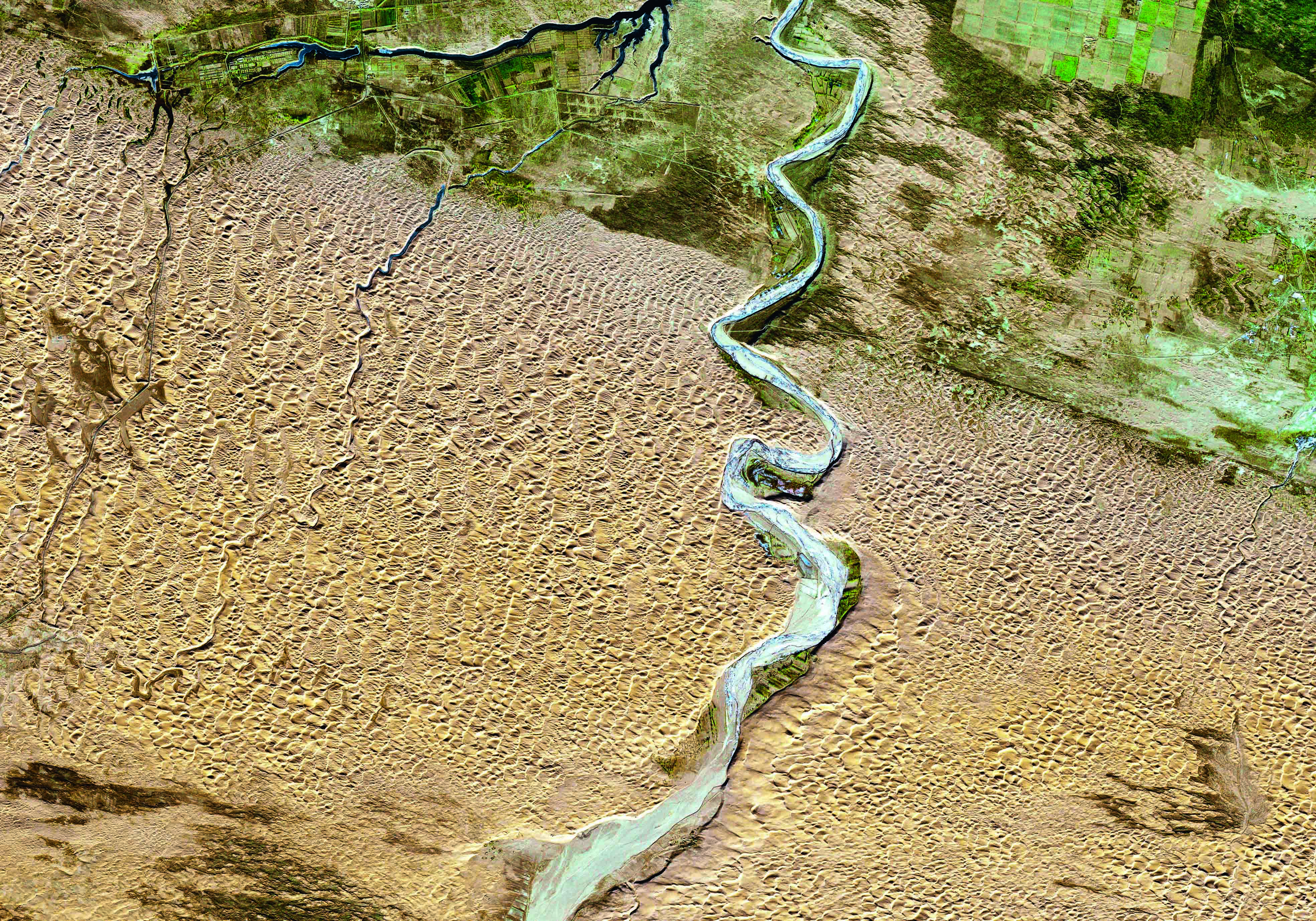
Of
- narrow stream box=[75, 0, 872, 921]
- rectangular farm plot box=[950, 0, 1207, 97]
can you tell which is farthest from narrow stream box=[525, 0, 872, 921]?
rectangular farm plot box=[950, 0, 1207, 97]

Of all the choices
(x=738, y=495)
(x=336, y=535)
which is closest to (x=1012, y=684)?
(x=738, y=495)

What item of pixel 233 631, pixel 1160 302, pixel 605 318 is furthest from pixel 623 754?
pixel 1160 302

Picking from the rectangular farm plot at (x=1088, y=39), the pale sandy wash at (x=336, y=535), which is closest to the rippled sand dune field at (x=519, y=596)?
the pale sandy wash at (x=336, y=535)

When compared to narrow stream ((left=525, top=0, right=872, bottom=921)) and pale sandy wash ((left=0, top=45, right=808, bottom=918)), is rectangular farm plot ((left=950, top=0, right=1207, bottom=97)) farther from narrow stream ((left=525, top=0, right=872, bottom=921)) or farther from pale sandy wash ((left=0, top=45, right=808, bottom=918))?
pale sandy wash ((left=0, top=45, right=808, bottom=918))

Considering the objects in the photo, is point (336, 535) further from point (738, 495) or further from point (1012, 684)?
point (1012, 684)

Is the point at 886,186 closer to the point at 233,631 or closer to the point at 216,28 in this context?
the point at 216,28
